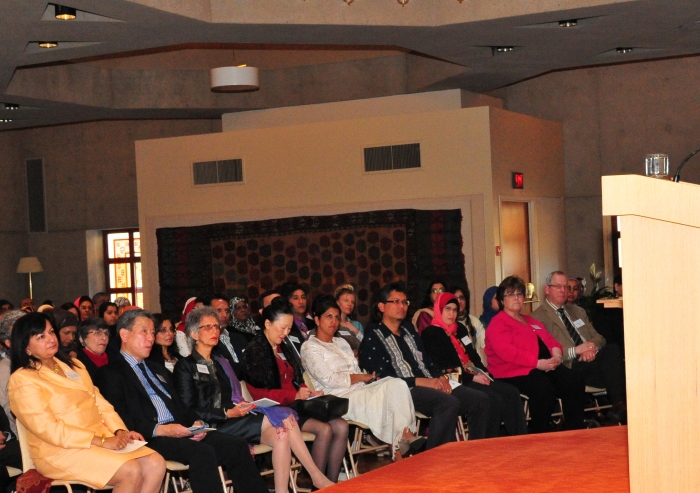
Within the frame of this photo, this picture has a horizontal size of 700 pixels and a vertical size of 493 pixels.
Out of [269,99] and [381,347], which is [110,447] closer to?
[381,347]

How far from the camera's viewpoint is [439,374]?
21.9ft

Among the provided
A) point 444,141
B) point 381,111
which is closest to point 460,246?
point 444,141

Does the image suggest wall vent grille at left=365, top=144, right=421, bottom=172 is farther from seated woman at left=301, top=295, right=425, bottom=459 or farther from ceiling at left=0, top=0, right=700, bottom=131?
seated woman at left=301, top=295, right=425, bottom=459

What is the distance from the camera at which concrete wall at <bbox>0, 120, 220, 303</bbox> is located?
14922 millimetres

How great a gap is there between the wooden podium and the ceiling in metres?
6.58

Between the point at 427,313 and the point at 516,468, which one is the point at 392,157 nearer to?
the point at 427,313

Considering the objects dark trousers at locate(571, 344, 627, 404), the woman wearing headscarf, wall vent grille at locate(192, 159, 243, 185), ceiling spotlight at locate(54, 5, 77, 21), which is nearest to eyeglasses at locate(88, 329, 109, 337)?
ceiling spotlight at locate(54, 5, 77, 21)

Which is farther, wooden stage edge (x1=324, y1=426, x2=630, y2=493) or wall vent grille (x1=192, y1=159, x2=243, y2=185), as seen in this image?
wall vent grille (x1=192, y1=159, x2=243, y2=185)

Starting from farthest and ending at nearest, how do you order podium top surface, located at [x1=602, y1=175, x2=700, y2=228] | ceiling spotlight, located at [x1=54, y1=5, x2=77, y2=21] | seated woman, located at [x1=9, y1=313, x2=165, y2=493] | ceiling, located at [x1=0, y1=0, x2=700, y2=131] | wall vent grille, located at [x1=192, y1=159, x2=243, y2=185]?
wall vent grille, located at [x1=192, y1=159, x2=243, y2=185], ceiling, located at [x1=0, y1=0, x2=700, y2=131], ceiling spotlight, located at [x1=54, y1=5, x2=77, y2=21], seated woman, located at [x1=9, y1=313, x2=165, y2=493], podium top surface, located at [x1=602, y1=175, x2=700, y2=228]

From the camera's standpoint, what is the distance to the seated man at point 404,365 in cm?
622

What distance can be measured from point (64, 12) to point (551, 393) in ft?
16.6

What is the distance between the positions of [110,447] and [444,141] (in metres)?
6.87

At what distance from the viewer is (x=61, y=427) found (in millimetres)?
4340

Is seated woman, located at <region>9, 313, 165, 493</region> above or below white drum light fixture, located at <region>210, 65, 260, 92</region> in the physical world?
below
